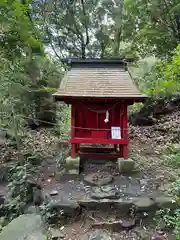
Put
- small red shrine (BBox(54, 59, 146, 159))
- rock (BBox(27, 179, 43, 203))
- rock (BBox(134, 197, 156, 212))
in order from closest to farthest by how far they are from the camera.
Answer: rock (BBox(134, 197, 156, 212)) → rock (BBox(27, 179, 43, 203)) → small red shrine (BBox(54, 59, 146, 159))

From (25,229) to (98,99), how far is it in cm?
297

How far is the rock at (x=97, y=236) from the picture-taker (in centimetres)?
365

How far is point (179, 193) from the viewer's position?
411 cm

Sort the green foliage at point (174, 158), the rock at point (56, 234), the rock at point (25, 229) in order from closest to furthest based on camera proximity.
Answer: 1. the rock at point (25, 229)
2. the rock at point (56, 234)
3. the green foliage at point (174, 158)

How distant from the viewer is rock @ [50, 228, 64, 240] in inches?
145

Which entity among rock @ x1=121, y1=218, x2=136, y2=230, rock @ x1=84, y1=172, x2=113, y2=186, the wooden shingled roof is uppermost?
the wooden shingled roof

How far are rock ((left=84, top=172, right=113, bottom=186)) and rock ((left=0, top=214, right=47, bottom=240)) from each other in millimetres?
1400

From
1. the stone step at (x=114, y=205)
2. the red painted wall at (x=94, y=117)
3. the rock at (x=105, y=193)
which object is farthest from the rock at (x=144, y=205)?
the red painted wall at (x=94, y=117)

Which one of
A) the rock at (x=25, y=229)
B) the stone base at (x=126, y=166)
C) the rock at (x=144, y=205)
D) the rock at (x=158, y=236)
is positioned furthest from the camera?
the stone base at (x=126, y=166)

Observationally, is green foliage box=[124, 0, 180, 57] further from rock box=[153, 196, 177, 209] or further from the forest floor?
rock box=[153, 196, 177, 209]

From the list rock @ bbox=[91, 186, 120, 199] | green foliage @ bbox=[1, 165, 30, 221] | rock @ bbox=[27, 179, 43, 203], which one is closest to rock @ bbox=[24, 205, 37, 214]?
green foliage @ bbox=[1, 165, 30, 221]

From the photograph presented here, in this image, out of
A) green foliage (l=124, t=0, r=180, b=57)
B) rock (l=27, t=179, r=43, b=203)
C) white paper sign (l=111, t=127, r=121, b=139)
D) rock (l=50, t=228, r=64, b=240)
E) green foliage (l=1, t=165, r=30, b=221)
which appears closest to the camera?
rock (l=50, t=228, r=64, b=240)

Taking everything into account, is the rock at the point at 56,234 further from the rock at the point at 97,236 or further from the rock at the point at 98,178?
the rock at the point at 98,178

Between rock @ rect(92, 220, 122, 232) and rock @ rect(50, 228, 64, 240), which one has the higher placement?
rock @ rect(92, 220, 122, 232)
